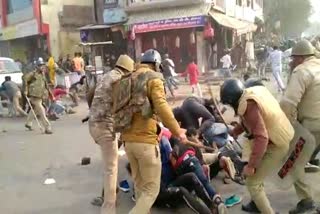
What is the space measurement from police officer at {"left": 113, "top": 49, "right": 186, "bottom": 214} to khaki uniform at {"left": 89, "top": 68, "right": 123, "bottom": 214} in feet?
2.36

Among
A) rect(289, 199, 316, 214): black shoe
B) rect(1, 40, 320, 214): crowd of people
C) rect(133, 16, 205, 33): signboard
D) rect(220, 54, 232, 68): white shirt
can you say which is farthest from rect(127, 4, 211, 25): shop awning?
rect(289, 199, 316, 214): black shoe

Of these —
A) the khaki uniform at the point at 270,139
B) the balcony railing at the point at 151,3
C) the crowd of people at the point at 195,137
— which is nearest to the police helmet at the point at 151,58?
the crowd of people at the point at 195,137

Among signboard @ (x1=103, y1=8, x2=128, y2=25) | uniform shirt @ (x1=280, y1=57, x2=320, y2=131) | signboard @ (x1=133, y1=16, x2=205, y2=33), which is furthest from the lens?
signboard @ (x1=103, y1=8, x2=128, y2=25)

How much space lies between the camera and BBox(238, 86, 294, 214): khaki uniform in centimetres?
422

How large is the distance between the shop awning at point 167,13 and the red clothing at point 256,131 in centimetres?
1797

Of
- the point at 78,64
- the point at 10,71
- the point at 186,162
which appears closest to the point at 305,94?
the point at 186,162

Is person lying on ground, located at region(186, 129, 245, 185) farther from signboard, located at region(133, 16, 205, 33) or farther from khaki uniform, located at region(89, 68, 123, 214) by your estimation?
signboard, located at region(133, 16, 205, 33)

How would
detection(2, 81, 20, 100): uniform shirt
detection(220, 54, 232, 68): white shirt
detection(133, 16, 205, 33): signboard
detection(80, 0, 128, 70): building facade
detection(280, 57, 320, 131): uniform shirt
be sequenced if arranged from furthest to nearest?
detection(80, 0, 128, 70): building facade, detection(133, 16, 205, 33): signboard, detection(220, 54, 232, 68): white shirt, detection(2, 81, 20, 100): uniform shirt, detection(280, 57, 320, 131): uniform shirt

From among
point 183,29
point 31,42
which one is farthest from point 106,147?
point 31,42

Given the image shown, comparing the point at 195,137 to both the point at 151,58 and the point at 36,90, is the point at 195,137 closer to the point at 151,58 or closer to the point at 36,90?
the point at 151,58

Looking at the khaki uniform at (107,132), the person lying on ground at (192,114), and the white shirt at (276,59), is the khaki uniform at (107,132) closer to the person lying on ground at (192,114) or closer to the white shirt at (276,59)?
the person lying on ground at (192,114)

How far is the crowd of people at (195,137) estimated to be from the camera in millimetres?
4105

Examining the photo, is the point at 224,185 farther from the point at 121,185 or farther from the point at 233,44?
the point at 233,44

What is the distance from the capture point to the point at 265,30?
157 ft
